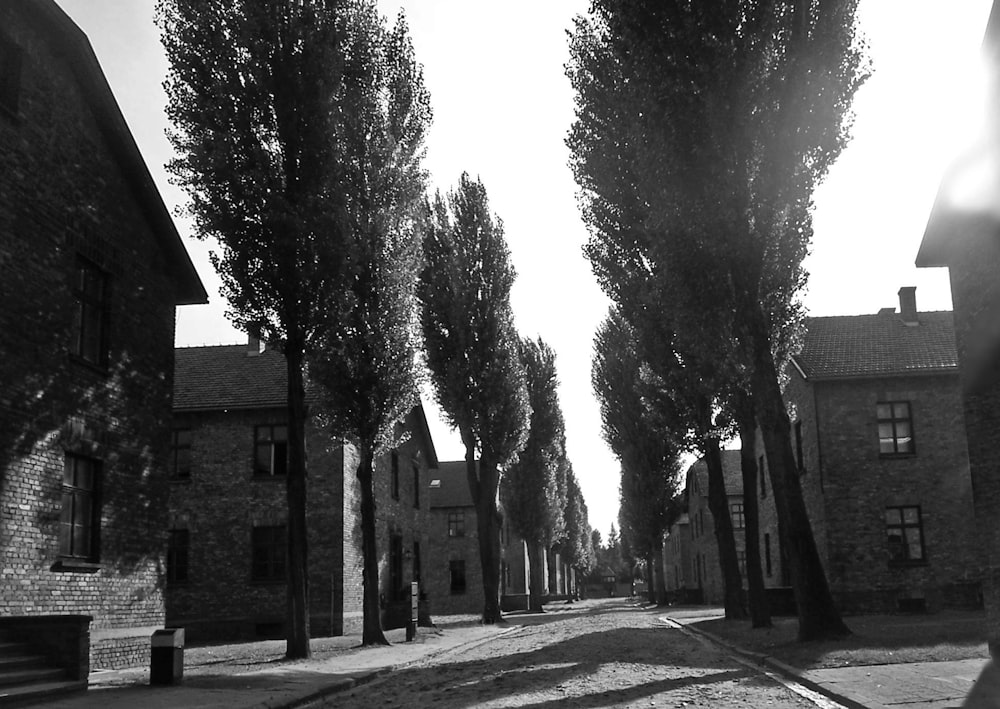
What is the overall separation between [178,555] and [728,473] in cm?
3401

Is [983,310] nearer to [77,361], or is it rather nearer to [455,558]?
[77,361]

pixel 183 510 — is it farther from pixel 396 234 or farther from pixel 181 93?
pixel 181 93

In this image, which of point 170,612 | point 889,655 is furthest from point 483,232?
point 889,655

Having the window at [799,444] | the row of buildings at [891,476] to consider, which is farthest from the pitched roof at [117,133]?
the window at [799,444]

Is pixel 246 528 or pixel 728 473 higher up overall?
pixel 728 473

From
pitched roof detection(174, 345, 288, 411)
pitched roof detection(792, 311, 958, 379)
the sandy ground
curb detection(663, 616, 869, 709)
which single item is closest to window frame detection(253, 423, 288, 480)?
pitched roof detection(174, 345, 288, 411)

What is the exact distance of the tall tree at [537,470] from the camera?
50219mm

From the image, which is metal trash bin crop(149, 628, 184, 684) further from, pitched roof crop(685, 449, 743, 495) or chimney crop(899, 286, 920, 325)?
pitched roof crop(685, 449, 743, 495)

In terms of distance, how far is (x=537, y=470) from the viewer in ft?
178

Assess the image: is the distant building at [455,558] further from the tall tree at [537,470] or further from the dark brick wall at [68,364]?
the dark brick wall at [68,364]

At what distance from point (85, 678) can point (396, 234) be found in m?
12.0

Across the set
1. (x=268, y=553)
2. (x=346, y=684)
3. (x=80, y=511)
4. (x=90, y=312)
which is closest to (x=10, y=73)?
(x=90, y=312)

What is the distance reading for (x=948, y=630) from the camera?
19.2m

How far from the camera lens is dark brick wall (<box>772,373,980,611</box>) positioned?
31156 mm
